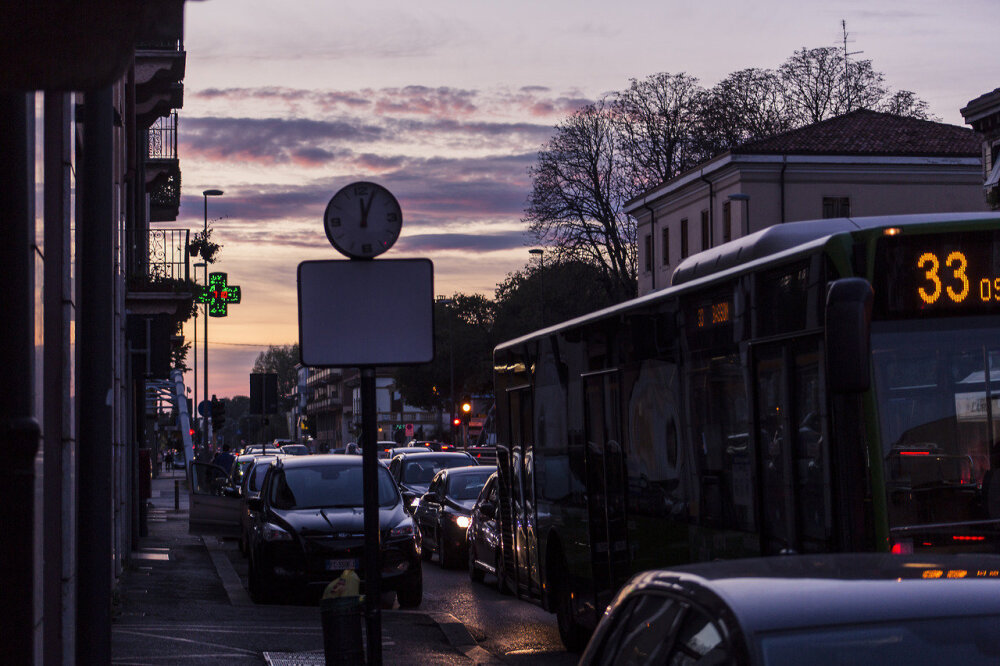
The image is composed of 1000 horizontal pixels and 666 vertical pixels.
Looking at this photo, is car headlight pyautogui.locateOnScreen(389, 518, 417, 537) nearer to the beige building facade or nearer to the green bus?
the green bus

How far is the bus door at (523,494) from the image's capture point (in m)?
14.2

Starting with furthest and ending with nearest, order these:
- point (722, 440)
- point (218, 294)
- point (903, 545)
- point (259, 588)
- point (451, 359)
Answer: point (451, 359)
point (218, 294)
point (259, 588)
point (722, 440)
point (903, 545)

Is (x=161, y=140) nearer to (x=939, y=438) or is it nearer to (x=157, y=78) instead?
(x=157, y=78)

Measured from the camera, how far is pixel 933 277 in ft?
25.0

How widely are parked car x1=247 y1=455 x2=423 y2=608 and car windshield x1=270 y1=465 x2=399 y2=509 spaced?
2 centimetres

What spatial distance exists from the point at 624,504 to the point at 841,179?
53.0m

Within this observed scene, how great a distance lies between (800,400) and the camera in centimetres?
788

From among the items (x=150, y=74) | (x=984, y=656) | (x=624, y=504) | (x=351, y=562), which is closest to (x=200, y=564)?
(x=351, y=562)

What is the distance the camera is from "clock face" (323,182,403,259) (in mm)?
8961

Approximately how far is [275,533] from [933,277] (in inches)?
434

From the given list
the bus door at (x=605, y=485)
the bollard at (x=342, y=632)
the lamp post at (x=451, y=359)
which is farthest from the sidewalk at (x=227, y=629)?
the lamp post at (x=451, y=359)

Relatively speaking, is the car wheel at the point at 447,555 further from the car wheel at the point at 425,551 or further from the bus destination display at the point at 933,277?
the bus destination display at the point at 933,277

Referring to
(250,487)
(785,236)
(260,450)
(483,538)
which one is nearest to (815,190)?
(260,450)

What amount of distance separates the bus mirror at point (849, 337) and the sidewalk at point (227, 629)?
20.5 feet
